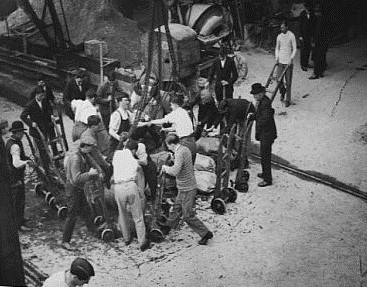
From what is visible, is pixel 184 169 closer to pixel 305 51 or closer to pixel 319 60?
pixel 319 60

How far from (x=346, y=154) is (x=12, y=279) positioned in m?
8.33

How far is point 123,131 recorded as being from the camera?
37.7 ft

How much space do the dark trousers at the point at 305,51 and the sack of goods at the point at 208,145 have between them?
6258 mm

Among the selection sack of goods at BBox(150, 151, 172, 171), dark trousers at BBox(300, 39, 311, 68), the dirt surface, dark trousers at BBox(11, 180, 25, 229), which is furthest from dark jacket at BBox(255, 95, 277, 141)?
dark trousers at BBox(300, 39, 311, 68)

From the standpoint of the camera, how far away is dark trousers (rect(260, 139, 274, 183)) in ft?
37.2

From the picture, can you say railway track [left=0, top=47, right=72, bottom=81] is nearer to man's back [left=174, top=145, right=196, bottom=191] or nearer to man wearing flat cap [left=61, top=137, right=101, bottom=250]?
man wearing flat cap [left=61, top=137, right=101, bottom=250]

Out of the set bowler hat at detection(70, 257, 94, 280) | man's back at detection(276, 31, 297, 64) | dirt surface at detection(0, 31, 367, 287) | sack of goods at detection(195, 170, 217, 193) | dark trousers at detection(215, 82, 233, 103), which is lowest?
dirt surface at detection(0, 31, 367, 287)

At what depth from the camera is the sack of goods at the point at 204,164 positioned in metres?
11.6

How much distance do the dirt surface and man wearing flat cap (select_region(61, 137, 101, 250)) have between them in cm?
42

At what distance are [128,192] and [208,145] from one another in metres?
3.64

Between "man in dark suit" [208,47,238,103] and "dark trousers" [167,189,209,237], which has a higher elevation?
"man in dark suit" [208,47,238,103]

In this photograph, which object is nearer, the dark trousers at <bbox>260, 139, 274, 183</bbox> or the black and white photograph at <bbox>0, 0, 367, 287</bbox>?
the black and white photograph at <bbox>0, 0, 367, 287</bbox>

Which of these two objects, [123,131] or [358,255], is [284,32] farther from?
[358,255]

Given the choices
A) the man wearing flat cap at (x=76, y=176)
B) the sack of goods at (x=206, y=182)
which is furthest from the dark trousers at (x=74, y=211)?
the sack of goods at (x=206, y=182)
